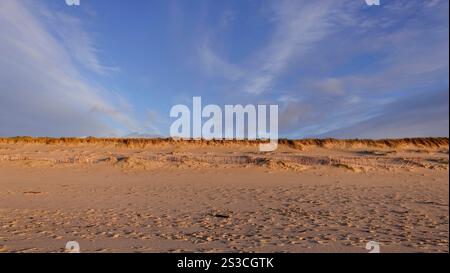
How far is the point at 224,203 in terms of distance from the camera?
45.8ft

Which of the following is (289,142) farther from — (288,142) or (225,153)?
(225,153)

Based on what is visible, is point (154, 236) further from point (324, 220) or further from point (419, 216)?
point (419, 216)

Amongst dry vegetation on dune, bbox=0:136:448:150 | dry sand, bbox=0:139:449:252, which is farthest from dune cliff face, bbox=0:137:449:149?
dry sand, bbox=0:139:449:252

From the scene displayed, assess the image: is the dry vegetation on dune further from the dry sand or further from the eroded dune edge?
the dry sand

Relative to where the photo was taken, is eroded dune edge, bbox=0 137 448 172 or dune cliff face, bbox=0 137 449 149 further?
dune cliff face, bbox=0 137 449 149

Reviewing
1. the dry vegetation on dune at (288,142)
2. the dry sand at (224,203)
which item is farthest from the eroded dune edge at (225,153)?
the dry sand at (224,203)

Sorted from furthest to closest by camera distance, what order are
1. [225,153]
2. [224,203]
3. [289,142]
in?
[289,142]
[225,153]
[224,203]

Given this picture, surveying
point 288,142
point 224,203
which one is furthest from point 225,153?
point 224,203

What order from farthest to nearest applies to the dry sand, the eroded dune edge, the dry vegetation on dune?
the dry vegetation on dune
the eroded dune edge
the dry sand

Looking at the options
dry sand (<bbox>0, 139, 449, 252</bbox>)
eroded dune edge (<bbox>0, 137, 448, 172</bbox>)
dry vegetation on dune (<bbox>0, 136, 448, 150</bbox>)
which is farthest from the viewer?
dry vegetation on dune (<bbox>0, 136, 448, 150</bbox>)

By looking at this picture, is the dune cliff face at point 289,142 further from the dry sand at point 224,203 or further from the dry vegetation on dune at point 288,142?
the dry sand at point 224,203

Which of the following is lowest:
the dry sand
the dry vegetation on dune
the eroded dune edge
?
the dry sand

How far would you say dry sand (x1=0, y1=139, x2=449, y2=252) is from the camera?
8.32 m
